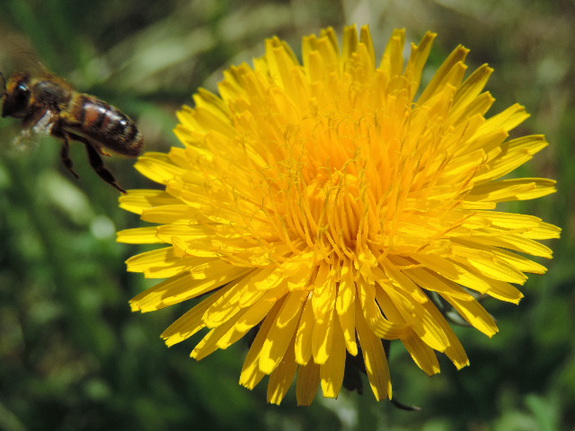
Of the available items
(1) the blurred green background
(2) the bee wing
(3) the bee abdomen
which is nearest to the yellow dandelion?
(3) the bee abdomen

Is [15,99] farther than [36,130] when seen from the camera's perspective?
Yes

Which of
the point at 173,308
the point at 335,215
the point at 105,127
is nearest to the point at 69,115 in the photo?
the point at 105,127

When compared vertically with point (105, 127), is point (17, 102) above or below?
above

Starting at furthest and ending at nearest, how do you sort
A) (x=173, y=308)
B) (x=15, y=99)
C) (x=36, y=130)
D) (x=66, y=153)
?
(x=173, y=308) → (x=66, y=153) → (x=15, y=99) → (x=36, y=130)

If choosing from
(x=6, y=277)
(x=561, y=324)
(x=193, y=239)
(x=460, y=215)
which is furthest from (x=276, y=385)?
(x=6, y=277)

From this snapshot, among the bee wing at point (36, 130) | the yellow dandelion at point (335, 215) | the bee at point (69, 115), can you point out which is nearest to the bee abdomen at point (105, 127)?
the bee at point (69, 115)

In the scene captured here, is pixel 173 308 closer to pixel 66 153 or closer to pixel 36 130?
pixel 66 153

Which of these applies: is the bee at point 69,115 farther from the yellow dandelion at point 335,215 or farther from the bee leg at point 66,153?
the yellow dandelion at point 335,215
